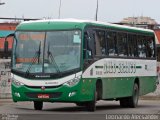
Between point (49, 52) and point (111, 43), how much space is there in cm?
347

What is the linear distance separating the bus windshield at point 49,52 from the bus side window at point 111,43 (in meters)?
2.61

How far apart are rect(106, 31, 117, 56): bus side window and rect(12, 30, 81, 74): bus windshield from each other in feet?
8.57

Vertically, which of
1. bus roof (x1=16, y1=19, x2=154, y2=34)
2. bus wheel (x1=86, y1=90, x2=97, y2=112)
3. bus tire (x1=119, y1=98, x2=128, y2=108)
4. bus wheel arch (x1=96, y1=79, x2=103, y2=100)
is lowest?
bus tire (x1=119, y1=98, x2=128, y2=108)

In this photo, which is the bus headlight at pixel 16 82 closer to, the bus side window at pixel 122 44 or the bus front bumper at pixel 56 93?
the bus front bumper at pixel 56 93

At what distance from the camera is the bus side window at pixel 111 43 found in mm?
22906

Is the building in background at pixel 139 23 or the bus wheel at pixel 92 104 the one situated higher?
the building in background at pixel 139 23

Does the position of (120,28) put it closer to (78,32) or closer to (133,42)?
(133,42)

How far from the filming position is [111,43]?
912 inches

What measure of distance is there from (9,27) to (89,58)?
4087 cm

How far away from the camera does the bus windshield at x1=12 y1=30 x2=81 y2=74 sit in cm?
2028

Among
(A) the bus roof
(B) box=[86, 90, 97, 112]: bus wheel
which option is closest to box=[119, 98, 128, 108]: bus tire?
(B) box=[86, 90, 97, 112]: bus wheel

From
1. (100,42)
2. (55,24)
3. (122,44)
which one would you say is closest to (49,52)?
(55,24)

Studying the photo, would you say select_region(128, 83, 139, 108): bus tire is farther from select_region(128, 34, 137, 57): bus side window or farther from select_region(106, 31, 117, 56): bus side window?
select_region(106, 31, 117, 56): bus side window

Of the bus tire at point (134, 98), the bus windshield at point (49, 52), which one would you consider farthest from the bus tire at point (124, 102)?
the bus windshield at point (49, 52)
